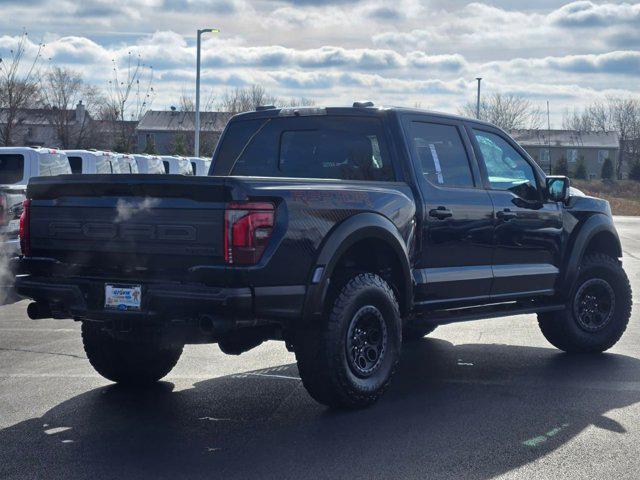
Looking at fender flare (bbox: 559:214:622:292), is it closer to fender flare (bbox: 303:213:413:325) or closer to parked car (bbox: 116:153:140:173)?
fender flare (bbox: 303:213:413:325)

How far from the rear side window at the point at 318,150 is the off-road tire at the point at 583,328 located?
8.17ft

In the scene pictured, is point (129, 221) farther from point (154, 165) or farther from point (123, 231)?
point (154, 165)

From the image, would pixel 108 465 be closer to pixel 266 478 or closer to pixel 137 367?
pixel 266 478

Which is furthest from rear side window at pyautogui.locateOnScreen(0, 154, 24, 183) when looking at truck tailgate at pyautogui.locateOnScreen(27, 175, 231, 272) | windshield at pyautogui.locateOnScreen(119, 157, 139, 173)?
truck tailgate at pyautogui.locateOnScreen(27, 175, 231, 272)

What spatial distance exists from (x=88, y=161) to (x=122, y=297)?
54.4 ft

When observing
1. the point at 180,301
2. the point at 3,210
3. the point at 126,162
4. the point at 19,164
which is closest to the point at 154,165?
the point at 126,162

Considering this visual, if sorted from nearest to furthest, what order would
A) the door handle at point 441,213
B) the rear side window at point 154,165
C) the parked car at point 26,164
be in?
1. the door handle at point 441,213
2. the parked car at point 26,164
3. the rear side window at point 154,165

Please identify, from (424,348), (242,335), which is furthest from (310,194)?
(424,348)

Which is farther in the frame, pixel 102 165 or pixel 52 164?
pixel 102 165

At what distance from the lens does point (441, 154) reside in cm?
801

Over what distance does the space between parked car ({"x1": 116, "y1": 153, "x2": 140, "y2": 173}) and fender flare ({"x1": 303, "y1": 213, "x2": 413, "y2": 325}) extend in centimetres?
1752

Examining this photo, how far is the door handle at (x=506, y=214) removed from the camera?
8.31 m

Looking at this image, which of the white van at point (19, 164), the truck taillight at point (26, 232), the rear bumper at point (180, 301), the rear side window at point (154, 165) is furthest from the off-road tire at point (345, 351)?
the rear side window at point (154, 165)

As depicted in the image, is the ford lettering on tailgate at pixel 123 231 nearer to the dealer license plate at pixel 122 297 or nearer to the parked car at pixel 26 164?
the dealer license plate at pixel 122 297
